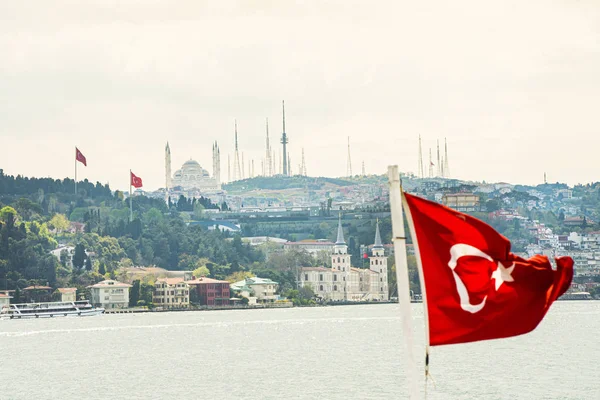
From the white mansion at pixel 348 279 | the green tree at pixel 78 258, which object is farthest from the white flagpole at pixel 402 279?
the white mansion at pixel 348 279

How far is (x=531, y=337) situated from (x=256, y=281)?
82.4 m

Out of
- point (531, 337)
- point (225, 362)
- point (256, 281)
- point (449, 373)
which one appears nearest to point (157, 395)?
point (449, 373)

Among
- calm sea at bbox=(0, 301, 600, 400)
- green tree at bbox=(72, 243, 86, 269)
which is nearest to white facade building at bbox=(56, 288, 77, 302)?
green tree at bbox=(72, 243, 86, 269)

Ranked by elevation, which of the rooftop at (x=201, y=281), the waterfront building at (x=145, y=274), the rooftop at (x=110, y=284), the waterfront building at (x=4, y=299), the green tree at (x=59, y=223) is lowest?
the waterfront building at (x=4, y=299)

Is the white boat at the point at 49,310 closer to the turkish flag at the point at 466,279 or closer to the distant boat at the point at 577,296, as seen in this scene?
the distant boat at the point at 577,296

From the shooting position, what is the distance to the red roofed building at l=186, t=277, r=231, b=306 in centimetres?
15650

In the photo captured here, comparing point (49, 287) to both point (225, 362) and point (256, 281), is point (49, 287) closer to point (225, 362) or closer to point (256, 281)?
point (256, 281)

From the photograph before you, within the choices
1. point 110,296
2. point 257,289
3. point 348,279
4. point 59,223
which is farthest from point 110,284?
point 59,223

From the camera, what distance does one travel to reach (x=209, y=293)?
15725 centimetres

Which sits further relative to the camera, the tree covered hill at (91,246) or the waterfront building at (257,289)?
the waterfront building at (257,289)

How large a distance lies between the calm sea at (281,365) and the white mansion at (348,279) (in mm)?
79777

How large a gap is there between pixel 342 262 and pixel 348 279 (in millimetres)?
5946

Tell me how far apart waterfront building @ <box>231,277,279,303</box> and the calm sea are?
198 feet

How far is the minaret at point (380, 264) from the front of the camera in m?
182
